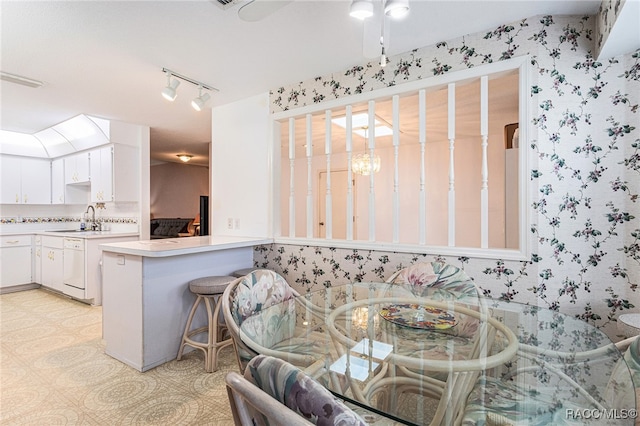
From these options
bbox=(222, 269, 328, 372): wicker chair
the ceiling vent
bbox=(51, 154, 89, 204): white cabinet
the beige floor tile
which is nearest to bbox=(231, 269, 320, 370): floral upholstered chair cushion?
bbox=(222, 269, 328, 372): wicker chair

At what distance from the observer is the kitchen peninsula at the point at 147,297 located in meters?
2.22

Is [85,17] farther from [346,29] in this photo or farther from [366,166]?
[366,166]

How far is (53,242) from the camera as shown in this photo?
4.27 metres

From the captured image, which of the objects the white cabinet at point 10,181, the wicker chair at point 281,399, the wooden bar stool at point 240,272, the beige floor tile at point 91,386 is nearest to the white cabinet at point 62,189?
the white cabinet at point 10,181

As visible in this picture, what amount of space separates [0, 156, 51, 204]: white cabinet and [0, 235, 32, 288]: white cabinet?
57 centimetres

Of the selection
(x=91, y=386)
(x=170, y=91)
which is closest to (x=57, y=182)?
(x=170, y=91)

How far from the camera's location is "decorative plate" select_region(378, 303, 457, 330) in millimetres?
1468

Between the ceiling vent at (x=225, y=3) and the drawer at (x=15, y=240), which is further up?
the ceiling vent at (x=225, y=3)

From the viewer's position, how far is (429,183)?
5371 millimetres

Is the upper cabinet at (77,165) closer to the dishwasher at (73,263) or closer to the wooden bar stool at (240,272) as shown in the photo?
the dishwasher at (73,263)

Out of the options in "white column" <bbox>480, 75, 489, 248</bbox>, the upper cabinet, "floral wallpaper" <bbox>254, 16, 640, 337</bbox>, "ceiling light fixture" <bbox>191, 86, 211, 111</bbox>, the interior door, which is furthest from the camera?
the interior door

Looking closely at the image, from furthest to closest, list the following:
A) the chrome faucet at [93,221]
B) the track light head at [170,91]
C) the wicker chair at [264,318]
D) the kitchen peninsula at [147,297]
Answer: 1. the chrome faucet at [93,221]
2. the track light head at [170,91]
3. the kitchen peninsula at [147,297]
4. the wicker chair at [264,318]

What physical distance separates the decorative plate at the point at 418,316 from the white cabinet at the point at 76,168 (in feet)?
15.5

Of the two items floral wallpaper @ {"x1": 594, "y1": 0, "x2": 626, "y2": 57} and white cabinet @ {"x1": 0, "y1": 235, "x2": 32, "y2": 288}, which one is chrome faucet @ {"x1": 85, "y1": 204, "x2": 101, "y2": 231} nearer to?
white cabinet @ {"x1": 0, "y1": 235, "x2": 32, "y2": 288}
